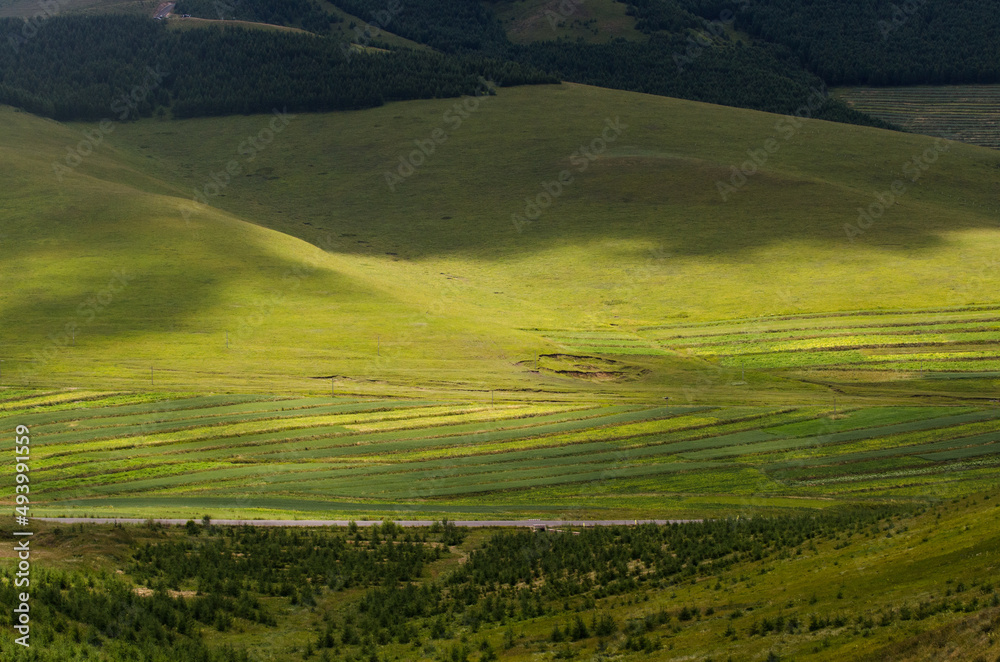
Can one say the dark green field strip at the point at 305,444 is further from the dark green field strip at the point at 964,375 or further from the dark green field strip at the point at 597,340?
the dark green field strip at the point at 964,375

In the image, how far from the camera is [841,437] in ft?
240

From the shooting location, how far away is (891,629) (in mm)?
26672

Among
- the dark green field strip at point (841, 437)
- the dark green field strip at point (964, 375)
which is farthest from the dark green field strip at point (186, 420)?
Answer: the dark green field strip at point (964, 375)

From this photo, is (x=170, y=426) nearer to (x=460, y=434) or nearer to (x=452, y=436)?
(x=452, y=436)

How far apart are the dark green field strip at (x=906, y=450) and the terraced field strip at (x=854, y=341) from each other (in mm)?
19352

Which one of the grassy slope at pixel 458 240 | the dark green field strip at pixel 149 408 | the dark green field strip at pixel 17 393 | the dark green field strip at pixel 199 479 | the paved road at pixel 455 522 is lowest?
the paved road at pixel 455 522

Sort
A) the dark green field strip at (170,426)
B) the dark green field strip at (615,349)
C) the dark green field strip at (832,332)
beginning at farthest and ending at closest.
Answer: the dark green field strip at (832,332) < the dark green field strip at (615,349) < the dark green field strip at (170,426)

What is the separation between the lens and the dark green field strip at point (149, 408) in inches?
2906

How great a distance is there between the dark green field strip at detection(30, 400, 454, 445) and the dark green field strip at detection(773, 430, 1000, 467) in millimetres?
28908

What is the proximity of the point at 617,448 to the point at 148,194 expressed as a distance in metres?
97.8

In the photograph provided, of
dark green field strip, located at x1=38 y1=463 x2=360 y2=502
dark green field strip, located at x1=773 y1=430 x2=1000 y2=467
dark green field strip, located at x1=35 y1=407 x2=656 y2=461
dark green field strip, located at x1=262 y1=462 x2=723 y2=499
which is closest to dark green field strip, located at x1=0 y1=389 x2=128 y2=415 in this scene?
dark green field strip, located at x1=35 y1=407 x2=656 y2=461

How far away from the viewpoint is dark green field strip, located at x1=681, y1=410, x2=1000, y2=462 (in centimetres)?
7012

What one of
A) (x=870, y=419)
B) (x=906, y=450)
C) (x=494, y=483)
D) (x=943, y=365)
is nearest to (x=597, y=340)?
(x=943, y=365)

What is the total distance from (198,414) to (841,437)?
4576cm
